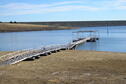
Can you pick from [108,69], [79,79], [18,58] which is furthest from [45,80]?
[18,58]

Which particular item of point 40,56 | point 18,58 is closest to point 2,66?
point 18,58

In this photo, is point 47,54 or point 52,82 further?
point 47,54

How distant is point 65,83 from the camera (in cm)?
1680

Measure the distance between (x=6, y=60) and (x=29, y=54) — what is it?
225 inches

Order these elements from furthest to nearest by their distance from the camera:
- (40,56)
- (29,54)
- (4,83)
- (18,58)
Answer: (40,56), (29,54), (18,58), (4,83)

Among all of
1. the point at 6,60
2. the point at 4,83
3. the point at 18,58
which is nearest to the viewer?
the point at 4,83

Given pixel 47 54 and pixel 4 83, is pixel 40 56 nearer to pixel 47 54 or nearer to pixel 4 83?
pixel 47 54

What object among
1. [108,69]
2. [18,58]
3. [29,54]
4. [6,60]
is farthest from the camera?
[29,54]

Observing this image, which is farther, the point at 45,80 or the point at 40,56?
the point at 40,56

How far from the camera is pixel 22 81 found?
16.9m

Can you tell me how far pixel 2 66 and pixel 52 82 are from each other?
881 centimetres

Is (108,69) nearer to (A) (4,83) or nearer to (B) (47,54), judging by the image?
(A) (4,83)

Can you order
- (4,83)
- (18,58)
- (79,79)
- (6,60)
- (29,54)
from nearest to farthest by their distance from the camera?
(4,83), (79,79), (6,60), (18,58), (29,54)

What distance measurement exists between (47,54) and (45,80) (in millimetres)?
18473
